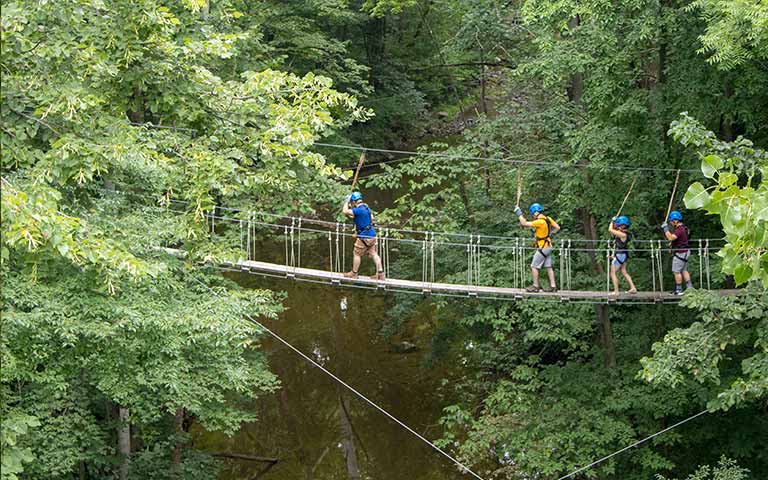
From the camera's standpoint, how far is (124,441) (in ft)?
29.8

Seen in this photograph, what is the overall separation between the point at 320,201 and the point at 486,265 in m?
2.06

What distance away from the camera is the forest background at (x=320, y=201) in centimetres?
525

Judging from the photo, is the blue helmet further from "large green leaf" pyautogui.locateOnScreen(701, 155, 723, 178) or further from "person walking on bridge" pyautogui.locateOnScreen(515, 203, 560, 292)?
"large green leaf" pyautogui.locateOnScreen(701, 155, 723, 178)

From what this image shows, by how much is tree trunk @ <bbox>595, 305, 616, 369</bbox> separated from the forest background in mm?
22

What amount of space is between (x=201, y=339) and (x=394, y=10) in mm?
8244

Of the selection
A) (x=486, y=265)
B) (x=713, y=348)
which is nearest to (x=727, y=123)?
(x=713, y=348)

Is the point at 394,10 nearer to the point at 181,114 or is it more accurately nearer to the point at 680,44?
the point at 680,44

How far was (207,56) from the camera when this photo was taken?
6.29m

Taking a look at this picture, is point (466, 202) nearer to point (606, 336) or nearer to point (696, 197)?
point (606, 336)

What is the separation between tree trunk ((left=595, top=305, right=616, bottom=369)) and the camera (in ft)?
34.7

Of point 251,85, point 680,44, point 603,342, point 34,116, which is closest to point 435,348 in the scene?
point 603,342

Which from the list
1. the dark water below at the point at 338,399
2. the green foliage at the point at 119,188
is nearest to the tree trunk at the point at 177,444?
the green foliage at the point at 119,188

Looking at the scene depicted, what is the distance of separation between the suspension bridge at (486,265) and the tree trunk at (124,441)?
5.65 ft

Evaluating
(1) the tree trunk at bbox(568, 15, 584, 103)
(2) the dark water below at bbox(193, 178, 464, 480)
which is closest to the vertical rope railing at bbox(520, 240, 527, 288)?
(1) the tree trunk at bbox(568, 15, 584, 103)
